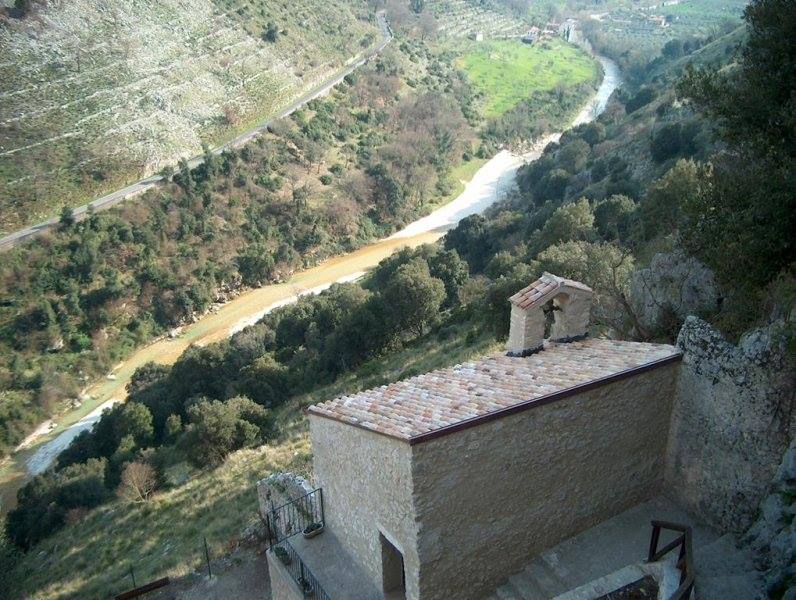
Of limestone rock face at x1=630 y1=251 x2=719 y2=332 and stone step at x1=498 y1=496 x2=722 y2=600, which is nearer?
stone step at x1=498 y1=496 x2=722 y2=600

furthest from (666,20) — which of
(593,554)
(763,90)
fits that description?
(593,554)

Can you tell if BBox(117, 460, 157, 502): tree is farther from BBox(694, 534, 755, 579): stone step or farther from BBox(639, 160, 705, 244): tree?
BBox(639, 160, 705, 244): tree

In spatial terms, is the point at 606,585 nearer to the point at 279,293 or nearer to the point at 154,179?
the point at 279,293

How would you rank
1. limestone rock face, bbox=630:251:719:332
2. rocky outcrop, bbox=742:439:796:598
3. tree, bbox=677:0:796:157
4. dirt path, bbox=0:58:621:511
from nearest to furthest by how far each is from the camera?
1. rocky outcrop, bbox=742:439:796:598
2. tree, bbox=677:0:796:157
3. limestone rock face, bbox=630:251:719:332
4. dirt path, bbox=0:58:621:511

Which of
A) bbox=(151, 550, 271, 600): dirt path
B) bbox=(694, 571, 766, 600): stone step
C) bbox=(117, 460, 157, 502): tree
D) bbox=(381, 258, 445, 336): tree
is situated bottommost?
bbox=(117, 460, 157, 502): tree

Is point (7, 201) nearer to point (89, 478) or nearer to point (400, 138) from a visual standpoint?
point (89, 478)

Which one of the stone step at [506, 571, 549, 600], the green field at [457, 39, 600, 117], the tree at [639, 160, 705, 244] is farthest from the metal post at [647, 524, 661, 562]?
the green field at [457, 39, 600, 117]

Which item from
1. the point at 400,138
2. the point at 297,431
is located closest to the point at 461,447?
the point at 297,431
